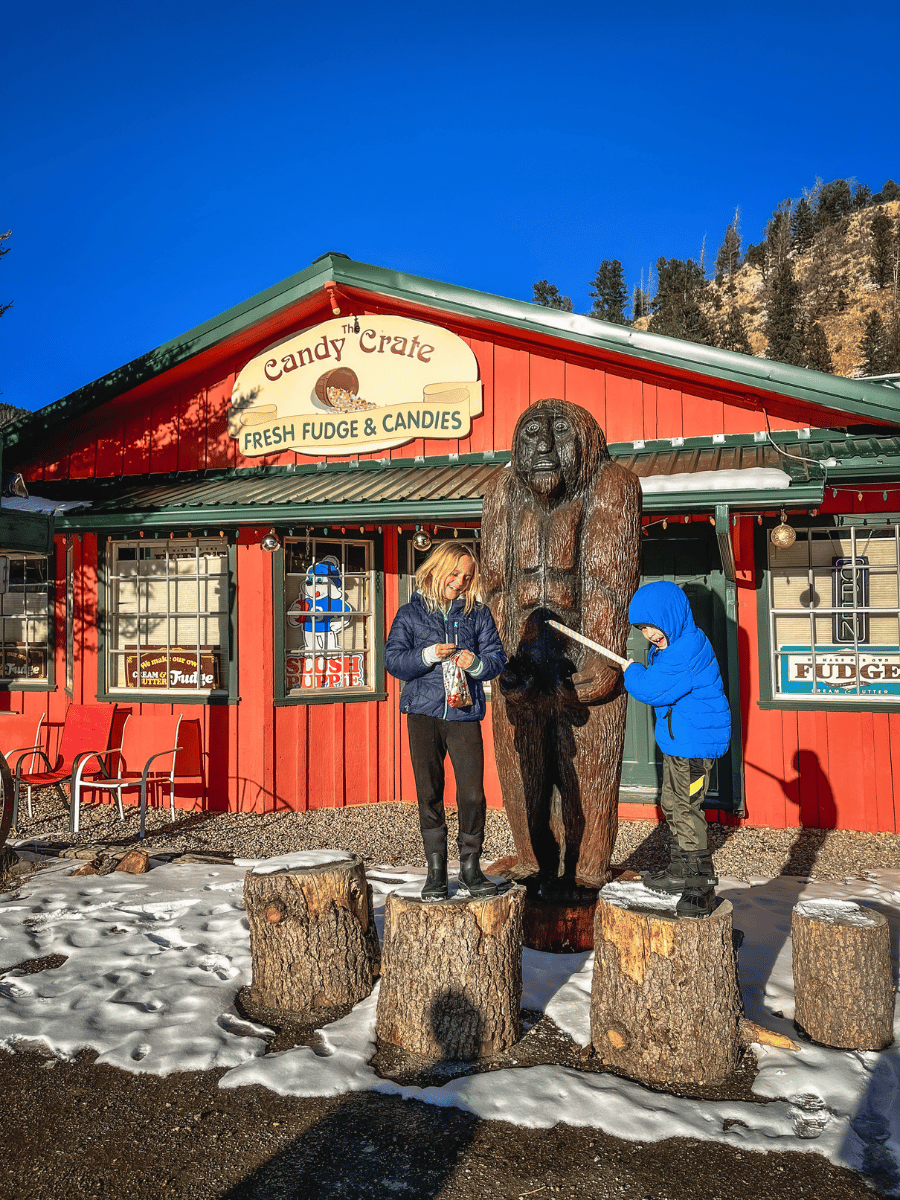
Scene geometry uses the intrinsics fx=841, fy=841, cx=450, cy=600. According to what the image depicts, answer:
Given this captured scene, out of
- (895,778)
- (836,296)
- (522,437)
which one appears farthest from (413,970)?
(836,296)

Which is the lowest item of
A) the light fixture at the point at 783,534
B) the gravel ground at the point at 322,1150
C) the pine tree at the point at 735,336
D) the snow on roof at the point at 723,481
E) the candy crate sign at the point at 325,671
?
the gravel ground at the point at 322,1150

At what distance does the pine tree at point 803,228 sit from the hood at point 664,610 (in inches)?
2159

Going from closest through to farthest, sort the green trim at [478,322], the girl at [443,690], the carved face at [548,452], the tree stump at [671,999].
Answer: the tree stump at [671,999]
the girl at [443,690]
the carved face at [548,452]
the green trim at [478,322]

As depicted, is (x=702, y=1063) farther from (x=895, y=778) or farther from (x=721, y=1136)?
(x=895, y=778)

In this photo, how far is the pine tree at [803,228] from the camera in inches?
1992

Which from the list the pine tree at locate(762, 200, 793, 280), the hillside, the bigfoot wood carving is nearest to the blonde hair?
the bigfoot wood carving

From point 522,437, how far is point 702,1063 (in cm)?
265

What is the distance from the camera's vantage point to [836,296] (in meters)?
40.4

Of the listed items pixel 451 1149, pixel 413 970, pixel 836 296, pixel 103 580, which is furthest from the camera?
pixel 836 296

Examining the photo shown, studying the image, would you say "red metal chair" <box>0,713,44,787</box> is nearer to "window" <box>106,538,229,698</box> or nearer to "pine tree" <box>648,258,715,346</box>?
"window" <box>106,538,229,698</box>

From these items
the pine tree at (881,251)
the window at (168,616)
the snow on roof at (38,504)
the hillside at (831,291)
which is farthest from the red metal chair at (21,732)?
the pine tree at (881,251)

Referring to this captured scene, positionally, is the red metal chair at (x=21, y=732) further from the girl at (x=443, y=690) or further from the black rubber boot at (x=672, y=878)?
the black rubber boot at (x=672, y=878)

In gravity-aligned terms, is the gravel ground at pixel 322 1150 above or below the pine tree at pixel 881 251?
below

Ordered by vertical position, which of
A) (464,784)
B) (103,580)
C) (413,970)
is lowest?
(413,970)
